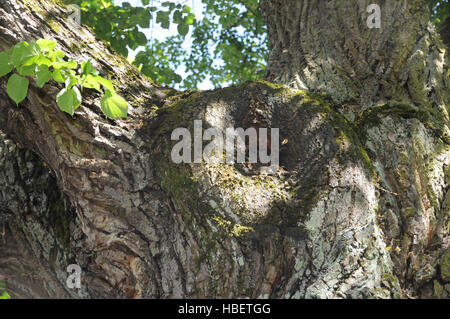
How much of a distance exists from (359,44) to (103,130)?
6.49 ft

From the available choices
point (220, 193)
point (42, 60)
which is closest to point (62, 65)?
point (42, 60)

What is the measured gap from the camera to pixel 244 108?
2.43 meters

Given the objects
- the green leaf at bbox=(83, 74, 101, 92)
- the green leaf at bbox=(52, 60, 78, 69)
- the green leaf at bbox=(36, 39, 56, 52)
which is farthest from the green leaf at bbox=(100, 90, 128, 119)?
the green leaf at bbox=(36, 39, 56, 52)

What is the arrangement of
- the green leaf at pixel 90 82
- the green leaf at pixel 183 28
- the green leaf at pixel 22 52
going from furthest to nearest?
the green leaf at pixel 183 28, the green leaf at pixel 90 82, the green leaf at pixel 22 52

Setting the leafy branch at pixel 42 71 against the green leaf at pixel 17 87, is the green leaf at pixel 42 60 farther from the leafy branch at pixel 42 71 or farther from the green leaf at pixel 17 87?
the green leaf at pixel 17 87

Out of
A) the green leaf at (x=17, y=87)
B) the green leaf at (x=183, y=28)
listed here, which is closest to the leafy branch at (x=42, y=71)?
the green leaf at (x=17, y=87)

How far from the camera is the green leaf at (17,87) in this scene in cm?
192

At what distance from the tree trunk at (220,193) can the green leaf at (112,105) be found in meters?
0.13

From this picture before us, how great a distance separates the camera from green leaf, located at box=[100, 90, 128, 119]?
6.71 feet

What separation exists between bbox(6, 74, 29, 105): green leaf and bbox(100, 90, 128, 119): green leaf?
1.20ft

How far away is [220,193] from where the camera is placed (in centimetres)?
205

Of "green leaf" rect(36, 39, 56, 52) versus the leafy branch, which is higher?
"green leaf" rect(36, 39, 56, 52)

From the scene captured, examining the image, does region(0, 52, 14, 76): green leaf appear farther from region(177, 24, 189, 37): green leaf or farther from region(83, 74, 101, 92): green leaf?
region(177, 24, 189, 37): green leaf

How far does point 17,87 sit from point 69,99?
0.26 metres
